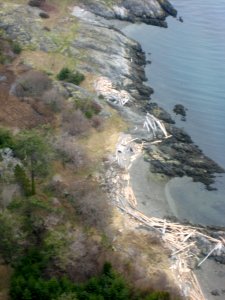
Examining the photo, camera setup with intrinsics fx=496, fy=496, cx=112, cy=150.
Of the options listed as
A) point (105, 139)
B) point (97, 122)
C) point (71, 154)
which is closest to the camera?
point (71, 154)

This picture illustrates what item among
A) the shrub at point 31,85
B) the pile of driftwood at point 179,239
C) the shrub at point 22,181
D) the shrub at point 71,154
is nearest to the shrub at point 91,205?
the pile of driftwood at point 179,239

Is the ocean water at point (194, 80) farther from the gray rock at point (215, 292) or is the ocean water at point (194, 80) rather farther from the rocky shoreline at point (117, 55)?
the gray rock at point (215, 292)

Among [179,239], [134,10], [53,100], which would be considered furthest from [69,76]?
[134,10]

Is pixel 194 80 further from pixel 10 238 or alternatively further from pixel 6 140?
pixel 10 238

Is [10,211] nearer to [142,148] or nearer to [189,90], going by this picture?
[142,148]

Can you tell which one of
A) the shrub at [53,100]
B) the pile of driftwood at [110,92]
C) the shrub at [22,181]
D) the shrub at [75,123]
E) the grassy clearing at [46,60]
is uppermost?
the shrub at [22,181]

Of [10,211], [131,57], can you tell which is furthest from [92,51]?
[10,211]
